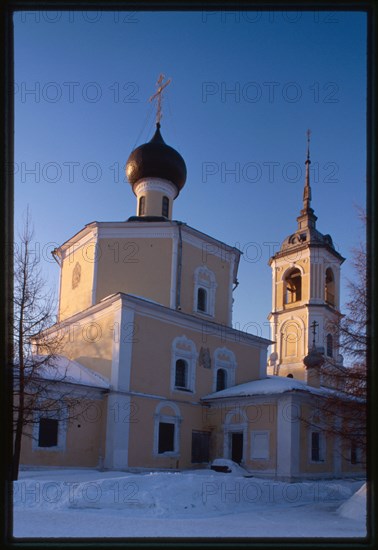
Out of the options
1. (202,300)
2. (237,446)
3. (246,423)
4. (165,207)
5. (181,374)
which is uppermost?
(165,207)

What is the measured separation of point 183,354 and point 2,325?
68.0 ft

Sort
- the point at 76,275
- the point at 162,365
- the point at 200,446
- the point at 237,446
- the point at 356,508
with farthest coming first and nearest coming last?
the point at 76,275
the point at 200,446
the point at 237,446
the point at 162,365
the point at 356,508

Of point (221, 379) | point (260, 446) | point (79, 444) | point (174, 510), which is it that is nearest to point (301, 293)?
point (221, 379)

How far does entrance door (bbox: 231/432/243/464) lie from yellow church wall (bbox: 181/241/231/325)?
557cm

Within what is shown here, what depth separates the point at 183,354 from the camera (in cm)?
2342

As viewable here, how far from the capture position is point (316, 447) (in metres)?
22.4

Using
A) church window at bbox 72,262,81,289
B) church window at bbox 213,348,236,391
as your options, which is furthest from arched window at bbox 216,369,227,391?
church window at bbox 72,262,81,289

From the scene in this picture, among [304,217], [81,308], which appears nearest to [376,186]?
[81,308]

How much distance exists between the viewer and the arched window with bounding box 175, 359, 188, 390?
2319cm

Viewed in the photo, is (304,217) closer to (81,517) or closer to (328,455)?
(328,455)

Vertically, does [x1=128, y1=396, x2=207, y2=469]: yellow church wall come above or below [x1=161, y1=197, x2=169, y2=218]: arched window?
below

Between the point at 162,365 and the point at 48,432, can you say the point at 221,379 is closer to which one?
the point at 162,365

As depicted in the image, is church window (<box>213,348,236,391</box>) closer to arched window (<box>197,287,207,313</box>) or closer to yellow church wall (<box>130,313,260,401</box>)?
yellow church wall (<box>130,313,260,401</box>)

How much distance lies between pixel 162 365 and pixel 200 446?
3941 mm
